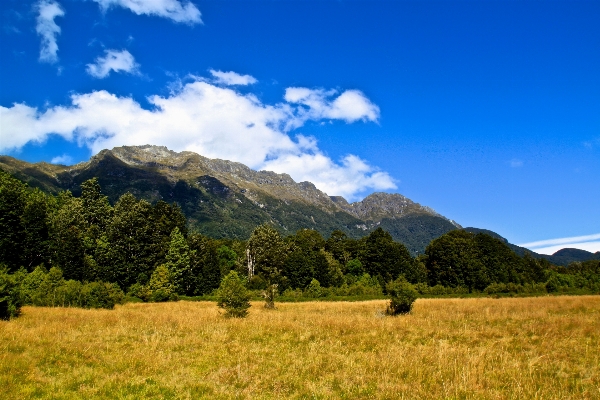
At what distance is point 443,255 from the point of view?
79438 mm

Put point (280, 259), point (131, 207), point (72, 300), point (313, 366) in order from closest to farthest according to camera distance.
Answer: point (313, 366) < point (72, 300) < point (131, 207) < point (280, 259)

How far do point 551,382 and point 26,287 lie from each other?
37.4 meters

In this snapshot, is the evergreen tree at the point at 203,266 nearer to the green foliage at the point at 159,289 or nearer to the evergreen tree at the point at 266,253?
the evergreen tree at the point at 266,253

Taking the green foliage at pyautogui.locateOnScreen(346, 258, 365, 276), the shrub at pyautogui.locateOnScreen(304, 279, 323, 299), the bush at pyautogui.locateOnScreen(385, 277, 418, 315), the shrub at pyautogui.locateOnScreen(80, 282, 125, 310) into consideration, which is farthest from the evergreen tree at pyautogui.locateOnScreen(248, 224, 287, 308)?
the bush at pyautogui.locateOnScreen(385, 277, 418, 315)

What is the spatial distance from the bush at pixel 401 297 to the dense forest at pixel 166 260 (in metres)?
2.76

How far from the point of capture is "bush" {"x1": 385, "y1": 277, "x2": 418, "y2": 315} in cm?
2597

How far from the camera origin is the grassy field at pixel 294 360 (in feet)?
29.2

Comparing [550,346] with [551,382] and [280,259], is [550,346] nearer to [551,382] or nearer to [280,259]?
[551,382]

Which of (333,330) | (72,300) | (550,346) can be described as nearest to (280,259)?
(72,300)

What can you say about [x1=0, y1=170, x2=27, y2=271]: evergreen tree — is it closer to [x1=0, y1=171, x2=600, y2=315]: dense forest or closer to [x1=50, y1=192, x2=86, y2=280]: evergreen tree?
[x1=0, y1=171, x2=600, y2=315]: dense forest

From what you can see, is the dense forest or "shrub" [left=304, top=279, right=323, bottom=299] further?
"shrub" [left=304, top=279, right=323, bottom=299]

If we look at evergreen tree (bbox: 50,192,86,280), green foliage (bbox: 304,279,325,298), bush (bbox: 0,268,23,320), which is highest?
evergreen tree (bbox: 50,192,86,280)

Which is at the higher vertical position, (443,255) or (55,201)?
(55,201)

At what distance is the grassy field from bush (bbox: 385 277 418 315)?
721 cm
